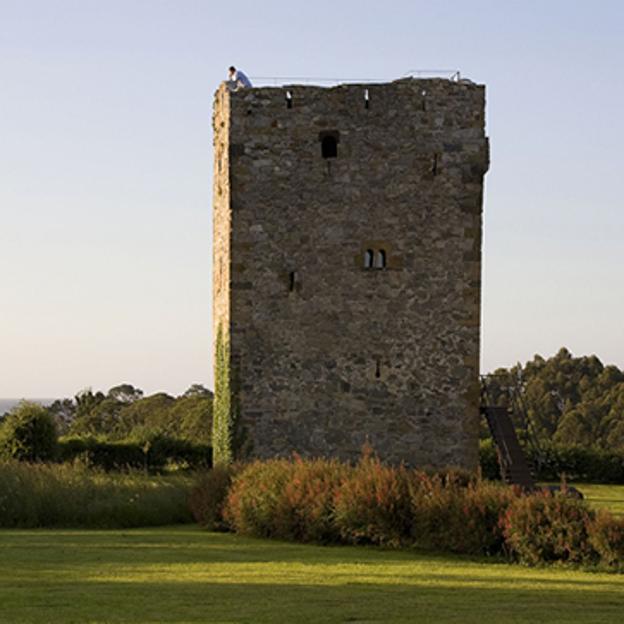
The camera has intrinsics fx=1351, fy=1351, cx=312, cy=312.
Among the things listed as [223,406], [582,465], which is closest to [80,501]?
[223,406]

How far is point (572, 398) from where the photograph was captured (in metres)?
68.8

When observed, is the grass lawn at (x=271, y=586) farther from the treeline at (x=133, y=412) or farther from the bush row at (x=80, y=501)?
the treeline at (x=133, y=412)

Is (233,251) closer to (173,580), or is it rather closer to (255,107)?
(255,107)

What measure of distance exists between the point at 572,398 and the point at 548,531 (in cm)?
5280

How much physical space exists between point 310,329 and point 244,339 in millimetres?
1294

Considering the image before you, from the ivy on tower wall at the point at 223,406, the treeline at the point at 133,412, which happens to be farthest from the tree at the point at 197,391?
the ivy on tower wall at the point at 223,406

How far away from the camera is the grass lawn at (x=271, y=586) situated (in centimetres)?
1195

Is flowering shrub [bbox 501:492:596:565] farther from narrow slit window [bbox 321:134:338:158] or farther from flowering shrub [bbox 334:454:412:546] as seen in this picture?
narrow slit window [bbox 321:134:338:158]

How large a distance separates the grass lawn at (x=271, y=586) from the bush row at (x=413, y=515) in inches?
19.5

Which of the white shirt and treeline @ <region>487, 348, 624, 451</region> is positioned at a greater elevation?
the white shirt

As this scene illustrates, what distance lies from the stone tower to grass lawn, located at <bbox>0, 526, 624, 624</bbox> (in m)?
7.06

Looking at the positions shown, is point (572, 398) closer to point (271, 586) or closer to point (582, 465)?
point (582, 465)

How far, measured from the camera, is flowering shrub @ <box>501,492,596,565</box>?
55.5ft

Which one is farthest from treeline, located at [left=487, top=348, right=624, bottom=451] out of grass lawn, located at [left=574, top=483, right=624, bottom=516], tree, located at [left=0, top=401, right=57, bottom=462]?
tree, located at [left=0, top=401, right=57, bottom=462]
